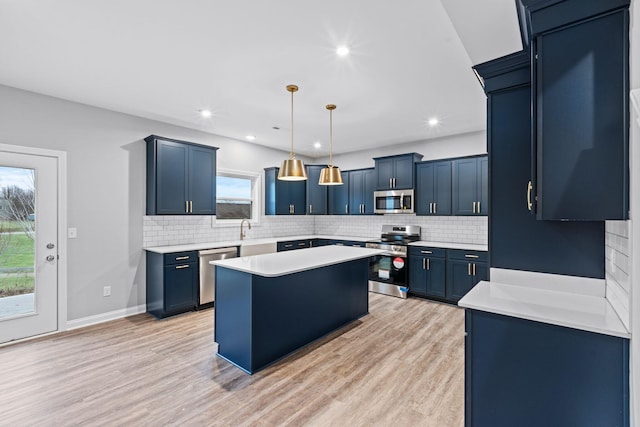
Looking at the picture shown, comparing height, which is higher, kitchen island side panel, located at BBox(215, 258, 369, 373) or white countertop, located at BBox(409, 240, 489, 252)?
white countertop, located at BBox(409, 240, 489, 252)

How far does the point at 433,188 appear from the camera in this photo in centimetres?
519

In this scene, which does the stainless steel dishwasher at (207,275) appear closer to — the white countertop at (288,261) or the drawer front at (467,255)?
the white countertop at (288,261)

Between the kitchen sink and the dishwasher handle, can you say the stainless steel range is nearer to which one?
the kitchen sink

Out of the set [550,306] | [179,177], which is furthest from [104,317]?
[550,306]

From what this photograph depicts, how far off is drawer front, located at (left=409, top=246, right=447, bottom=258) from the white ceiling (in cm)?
202

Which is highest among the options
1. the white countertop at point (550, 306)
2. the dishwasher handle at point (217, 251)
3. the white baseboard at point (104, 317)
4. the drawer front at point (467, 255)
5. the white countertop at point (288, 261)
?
the white countertop at point (288, 261)

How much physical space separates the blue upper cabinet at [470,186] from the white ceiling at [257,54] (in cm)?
82

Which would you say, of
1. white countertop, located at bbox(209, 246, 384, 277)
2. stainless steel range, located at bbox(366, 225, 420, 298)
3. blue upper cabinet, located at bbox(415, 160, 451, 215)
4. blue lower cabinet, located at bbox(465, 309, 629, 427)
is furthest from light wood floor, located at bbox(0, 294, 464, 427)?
blue upper cabinet, located at bbox(415, 160, 451, 215)

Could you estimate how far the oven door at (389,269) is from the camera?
5102 mm

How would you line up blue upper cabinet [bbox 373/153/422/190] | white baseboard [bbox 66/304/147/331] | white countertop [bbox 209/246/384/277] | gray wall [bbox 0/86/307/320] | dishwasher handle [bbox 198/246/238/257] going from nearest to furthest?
white countertop [bbox 209/246/384/277]
gray wall [bbox 0/86/307/320]
white baseboard [bbox 66/304/147/331]
dishwasher handle [bbox 198/246/238/257]
blue upper cabinet [bbox 373/153/422/190]

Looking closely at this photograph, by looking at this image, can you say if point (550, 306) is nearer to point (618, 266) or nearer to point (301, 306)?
point (618, 266)

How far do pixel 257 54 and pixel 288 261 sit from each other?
1.95 meters

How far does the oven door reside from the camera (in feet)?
16.7

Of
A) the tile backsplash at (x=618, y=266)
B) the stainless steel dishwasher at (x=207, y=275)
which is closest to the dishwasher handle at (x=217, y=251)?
the stainless steel dishwasher at (x=207, y=275)
